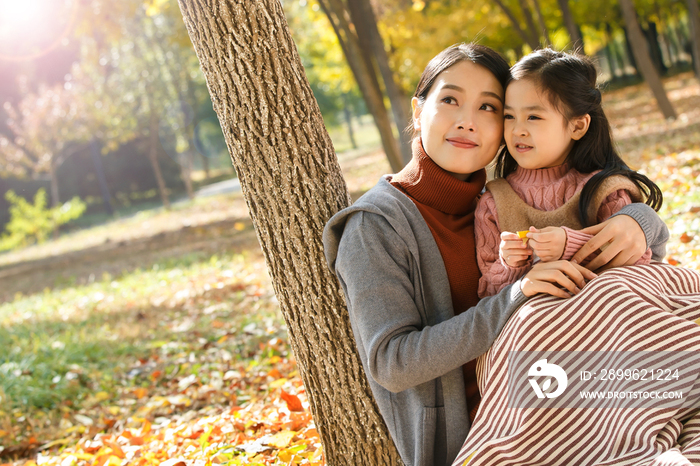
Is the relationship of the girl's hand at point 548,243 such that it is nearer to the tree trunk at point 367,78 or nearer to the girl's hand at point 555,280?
the girl's hand at point 555,280

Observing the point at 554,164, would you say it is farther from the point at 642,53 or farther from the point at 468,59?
the point at 642,53

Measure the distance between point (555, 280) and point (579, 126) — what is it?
81 centimetres

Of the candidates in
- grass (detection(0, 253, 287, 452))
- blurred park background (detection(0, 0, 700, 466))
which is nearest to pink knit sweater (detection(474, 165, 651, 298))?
blurred park background (detection(0, 0, 700, 466))

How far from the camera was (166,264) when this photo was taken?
941 cm

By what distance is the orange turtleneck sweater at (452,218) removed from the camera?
2.06 metres

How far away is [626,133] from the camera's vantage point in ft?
41.0

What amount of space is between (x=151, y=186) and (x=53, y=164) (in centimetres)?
1000

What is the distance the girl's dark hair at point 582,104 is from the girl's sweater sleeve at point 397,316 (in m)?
0.62

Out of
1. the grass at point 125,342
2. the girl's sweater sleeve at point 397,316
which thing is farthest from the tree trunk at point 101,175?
the girl's sweater sleeve at point 397,316

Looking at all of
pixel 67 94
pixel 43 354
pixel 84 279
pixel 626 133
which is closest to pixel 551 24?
pixel 626 133

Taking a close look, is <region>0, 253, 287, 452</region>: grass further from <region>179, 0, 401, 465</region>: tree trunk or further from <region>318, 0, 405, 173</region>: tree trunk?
<region>318, 0, 405, 173</region>: tree trunk

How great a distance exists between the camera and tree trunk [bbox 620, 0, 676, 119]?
10.4 meters

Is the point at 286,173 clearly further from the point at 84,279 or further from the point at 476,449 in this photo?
the point at 84,279

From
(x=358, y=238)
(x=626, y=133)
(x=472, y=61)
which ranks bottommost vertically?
(x=626, y=133)
